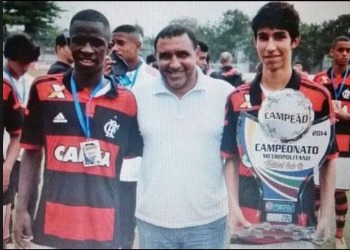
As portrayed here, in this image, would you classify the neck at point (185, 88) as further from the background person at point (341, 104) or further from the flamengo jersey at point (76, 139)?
the background person at point (341, 104)

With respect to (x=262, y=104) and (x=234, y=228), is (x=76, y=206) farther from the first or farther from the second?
(x=262, y=104)

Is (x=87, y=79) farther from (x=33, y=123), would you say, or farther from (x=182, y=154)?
(x=182, y=154)

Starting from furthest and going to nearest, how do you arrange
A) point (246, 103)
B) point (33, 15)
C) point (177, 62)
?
point (33, 15) → point (246, 103) → point (177, 62)

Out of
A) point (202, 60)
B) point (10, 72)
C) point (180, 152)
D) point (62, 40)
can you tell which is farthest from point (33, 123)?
point (202, 60)

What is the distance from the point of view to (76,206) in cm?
200

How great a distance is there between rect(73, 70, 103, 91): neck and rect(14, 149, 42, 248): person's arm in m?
0.29

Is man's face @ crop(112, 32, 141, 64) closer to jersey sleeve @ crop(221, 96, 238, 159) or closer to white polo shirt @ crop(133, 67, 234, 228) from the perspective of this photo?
white polo shirt @ crop(133, 67, 234, 228)

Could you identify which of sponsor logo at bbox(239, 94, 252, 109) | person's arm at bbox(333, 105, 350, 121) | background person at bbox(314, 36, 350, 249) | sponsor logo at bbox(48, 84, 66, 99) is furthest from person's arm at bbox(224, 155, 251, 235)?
sponsor logo at bbox(48, 84, 66, 99)

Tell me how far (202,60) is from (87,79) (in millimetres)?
410

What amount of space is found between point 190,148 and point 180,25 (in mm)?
429

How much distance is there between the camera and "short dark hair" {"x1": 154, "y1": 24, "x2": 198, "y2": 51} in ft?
5.96

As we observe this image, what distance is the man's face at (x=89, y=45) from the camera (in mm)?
1852

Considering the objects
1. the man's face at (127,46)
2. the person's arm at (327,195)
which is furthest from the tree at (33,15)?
the person's arm at (327,195)

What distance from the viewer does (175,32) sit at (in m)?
1.82
